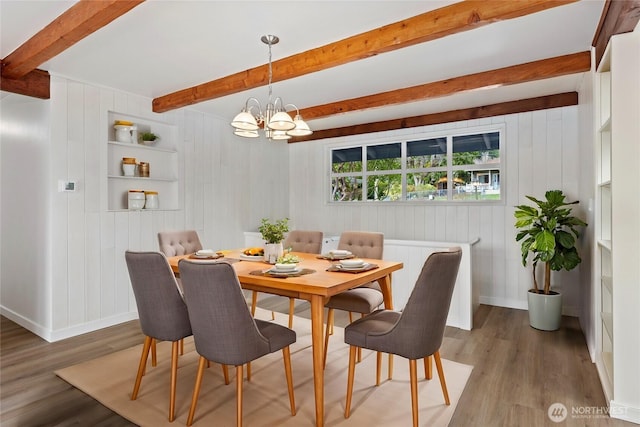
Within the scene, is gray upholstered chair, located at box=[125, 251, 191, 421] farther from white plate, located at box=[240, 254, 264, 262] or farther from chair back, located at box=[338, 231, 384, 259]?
chair back, located at box=[338, 231, 384, 259]

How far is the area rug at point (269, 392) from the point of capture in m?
2.06

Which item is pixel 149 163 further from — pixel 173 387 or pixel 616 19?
pixel 616 19

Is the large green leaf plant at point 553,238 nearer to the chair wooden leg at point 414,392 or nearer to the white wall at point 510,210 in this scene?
the white wall at point 510,210

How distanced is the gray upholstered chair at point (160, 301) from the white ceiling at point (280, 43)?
154cm

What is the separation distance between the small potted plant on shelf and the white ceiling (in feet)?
1.45

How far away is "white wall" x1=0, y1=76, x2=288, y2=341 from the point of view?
335cm

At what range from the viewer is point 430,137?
16.0 feet

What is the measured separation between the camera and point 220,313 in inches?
70.1

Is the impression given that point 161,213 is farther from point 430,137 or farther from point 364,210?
point 430,137

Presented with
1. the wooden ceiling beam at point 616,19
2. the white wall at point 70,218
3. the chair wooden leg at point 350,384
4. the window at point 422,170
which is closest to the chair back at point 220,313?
the chair wooden leg at point 350,384

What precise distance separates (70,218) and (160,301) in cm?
201

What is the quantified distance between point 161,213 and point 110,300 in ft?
3.44
